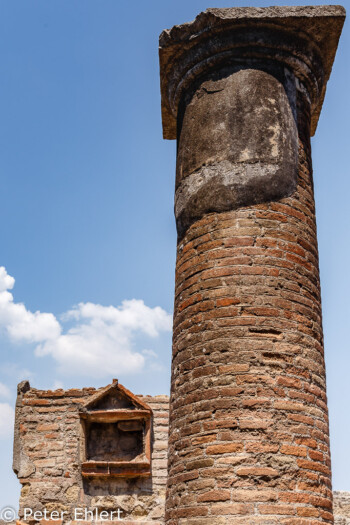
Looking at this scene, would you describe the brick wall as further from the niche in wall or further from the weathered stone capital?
the niche in wall

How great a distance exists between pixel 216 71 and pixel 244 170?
3.08ft

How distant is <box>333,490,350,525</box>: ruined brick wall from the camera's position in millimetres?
7088

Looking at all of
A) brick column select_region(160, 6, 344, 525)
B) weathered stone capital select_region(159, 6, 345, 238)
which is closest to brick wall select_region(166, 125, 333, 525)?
brick column select_region(160, 6, 344, 525)

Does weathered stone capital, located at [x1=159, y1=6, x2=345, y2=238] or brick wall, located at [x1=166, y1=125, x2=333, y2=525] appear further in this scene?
weathered stone capital, located at [x1=159, y1=6, x2=345, y2=238]

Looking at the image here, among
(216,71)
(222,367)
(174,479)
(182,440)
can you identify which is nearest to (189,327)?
(222,367)

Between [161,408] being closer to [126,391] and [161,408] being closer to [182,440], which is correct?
[126,391]

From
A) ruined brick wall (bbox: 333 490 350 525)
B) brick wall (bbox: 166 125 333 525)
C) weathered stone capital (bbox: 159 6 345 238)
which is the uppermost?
weathered stone capital (bbox: 159 6 345 238)

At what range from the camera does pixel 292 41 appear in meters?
4.29

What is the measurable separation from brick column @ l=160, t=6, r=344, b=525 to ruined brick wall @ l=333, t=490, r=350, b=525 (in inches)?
167

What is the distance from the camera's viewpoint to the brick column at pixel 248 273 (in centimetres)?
323

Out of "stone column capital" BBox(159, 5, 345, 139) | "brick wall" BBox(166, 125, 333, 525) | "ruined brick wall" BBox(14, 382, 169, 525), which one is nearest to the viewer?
"brick wall" BBox(166, 125, 333, 525)

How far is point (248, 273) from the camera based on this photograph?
3650 mm

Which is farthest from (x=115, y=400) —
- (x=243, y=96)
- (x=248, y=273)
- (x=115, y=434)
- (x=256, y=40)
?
(x=256, y=40)

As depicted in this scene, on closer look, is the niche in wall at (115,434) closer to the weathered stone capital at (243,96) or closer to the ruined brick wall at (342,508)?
the ruined brick wall at (342,508)
